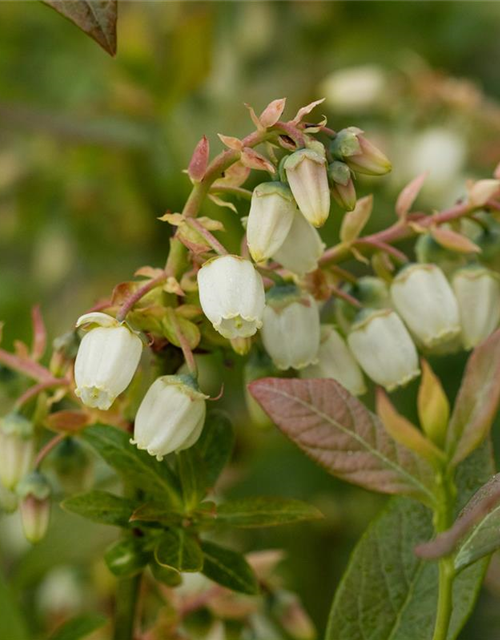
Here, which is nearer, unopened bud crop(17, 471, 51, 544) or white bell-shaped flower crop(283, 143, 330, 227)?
white bell-shaped flower crop(283, 143, 330, 227)

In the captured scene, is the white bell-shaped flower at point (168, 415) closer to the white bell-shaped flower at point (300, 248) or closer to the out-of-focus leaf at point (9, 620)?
the white bell-shaped flower at point (300, 248)

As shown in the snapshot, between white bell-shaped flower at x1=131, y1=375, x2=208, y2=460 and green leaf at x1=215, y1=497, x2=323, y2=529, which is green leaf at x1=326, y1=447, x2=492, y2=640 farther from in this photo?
white bell-shaped flower at x1=131, y1=375, x2=208, y2=460

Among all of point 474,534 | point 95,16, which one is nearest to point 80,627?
point 474,534

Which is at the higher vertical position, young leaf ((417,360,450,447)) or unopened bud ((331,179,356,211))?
unopened bud ((331,179,356,211))

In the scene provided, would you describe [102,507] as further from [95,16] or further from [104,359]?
[95,16]

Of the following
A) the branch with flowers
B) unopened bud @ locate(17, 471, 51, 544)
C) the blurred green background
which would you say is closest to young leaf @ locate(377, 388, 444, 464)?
the branch with flowers

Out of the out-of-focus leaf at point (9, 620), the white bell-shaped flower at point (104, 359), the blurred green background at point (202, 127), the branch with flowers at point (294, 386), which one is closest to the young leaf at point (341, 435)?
the branch with flowers at point (294, 386)

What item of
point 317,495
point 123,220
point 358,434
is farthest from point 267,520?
point 123,220
